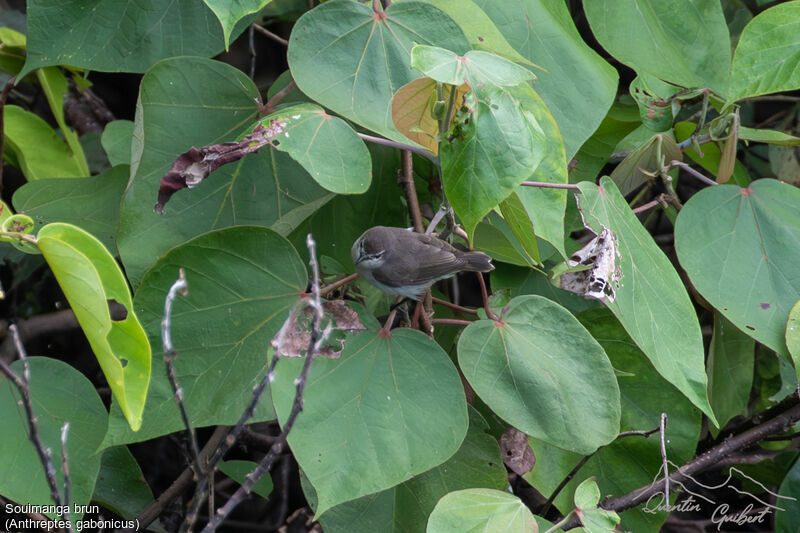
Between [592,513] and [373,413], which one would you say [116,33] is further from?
[592,513]

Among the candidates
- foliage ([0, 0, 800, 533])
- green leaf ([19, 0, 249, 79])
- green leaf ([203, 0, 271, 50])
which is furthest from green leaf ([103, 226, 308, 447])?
green leaf ([19, 0, 249, 79])

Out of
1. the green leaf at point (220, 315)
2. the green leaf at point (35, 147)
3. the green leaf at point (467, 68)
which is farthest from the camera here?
the green leaf at point (35, 147)

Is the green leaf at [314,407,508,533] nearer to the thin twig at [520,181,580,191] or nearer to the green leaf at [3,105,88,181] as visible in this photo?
the thin twig at [520,181,580,191]

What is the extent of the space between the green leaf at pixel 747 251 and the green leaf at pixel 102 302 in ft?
3.40

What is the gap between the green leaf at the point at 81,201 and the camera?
1528 mm

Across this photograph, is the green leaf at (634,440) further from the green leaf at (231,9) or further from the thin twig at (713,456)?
the green leaf at (231,9)

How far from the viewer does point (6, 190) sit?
2625mm

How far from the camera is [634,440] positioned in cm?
149

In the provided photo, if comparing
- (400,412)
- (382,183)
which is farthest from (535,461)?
(382,183)

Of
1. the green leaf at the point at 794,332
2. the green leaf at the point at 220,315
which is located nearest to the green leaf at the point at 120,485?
the green leaf at the point at 220,315

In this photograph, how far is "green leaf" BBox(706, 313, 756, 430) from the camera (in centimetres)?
162

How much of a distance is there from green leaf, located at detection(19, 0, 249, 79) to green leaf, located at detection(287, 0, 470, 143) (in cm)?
21

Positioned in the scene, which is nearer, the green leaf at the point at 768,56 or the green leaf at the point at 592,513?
the green leaf at the point at 592,513

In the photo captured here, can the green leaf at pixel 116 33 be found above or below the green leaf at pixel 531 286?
above
